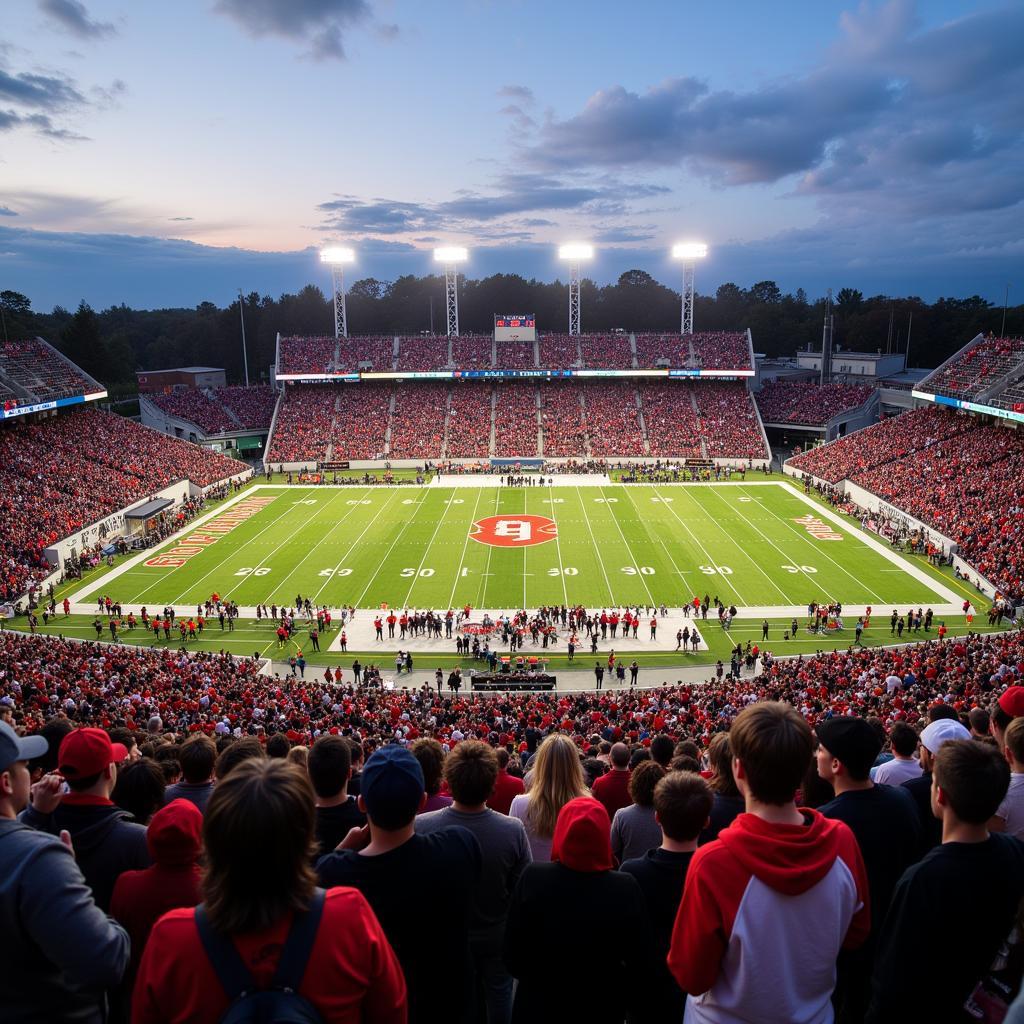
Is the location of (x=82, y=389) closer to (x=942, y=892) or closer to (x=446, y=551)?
(x=446, y=551)

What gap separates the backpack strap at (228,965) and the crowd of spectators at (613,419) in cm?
5978

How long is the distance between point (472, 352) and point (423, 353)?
15.1 feet

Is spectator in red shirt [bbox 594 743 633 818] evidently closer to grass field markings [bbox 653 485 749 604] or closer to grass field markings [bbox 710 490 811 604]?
grass field markings [bbox 653 485 749 604]

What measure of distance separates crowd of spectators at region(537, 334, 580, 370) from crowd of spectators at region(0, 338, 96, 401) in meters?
37.6

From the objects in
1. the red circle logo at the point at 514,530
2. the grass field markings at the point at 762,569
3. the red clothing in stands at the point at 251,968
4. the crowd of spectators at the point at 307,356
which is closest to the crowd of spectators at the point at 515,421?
the crowd of spectators at the point at 307,356

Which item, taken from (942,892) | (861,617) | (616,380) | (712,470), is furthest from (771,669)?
(616,380)

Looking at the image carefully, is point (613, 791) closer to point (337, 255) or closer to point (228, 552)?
point (228, 552)

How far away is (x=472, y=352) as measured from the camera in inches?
2933

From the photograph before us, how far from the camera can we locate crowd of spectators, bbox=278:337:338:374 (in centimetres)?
7175

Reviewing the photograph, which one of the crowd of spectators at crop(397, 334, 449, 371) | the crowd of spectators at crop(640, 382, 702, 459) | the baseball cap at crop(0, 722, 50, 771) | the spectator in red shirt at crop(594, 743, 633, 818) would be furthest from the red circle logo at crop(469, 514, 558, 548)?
the baseball cap at crop(0, 722, 50, 771)

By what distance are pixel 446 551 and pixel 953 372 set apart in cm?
3478

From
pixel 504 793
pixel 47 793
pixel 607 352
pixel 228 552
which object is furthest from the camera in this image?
pixel 607 352

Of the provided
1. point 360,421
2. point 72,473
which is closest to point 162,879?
point 72,473

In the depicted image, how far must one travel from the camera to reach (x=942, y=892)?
134 inches
